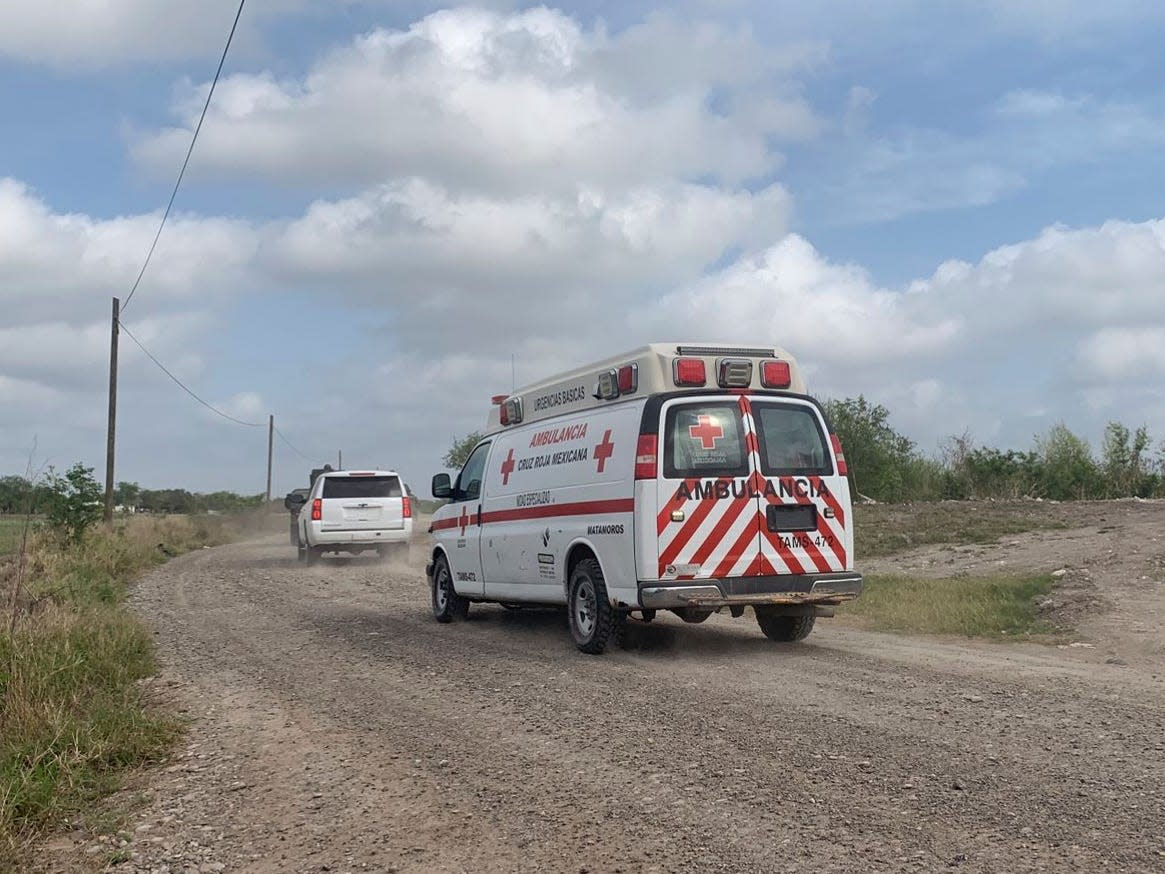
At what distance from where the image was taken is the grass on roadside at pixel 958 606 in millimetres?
12055

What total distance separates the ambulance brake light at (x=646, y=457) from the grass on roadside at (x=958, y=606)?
4.41 m

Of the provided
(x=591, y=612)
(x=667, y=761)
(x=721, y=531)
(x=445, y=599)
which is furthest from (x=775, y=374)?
(x=445, y=599)

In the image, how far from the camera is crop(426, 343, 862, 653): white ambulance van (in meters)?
9.37

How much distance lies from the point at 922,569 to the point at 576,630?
31.0ft

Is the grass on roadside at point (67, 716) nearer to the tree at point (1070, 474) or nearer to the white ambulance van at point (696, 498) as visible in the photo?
the white ambulance van at point (696, 498)

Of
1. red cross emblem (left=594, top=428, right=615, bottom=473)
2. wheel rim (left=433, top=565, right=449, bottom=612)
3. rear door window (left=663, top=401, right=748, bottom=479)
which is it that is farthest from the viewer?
wheel rim (left=433, top=565, right=449, bottom=612)

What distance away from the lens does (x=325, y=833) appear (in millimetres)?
5168

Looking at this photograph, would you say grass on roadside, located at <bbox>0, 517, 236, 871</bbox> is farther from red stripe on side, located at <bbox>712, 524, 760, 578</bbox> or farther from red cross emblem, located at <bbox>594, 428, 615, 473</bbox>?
red stripe on side, located at <bbox>712, 524, 760, 578</bbox>

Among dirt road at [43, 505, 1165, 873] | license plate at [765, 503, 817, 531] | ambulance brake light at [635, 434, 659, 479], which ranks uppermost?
ambulance brake light at [635, 434, 659, 479]

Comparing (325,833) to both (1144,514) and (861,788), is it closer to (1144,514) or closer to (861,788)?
(861,788)

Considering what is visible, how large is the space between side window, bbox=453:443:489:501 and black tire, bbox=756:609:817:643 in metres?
3.74

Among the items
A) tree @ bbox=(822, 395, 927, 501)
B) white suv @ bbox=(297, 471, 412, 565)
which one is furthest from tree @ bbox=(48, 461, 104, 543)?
tree @ bbox=(822, 395, 927, 501)

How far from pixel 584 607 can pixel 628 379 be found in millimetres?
2122

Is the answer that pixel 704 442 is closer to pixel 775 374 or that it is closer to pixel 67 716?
pixel 775 374
